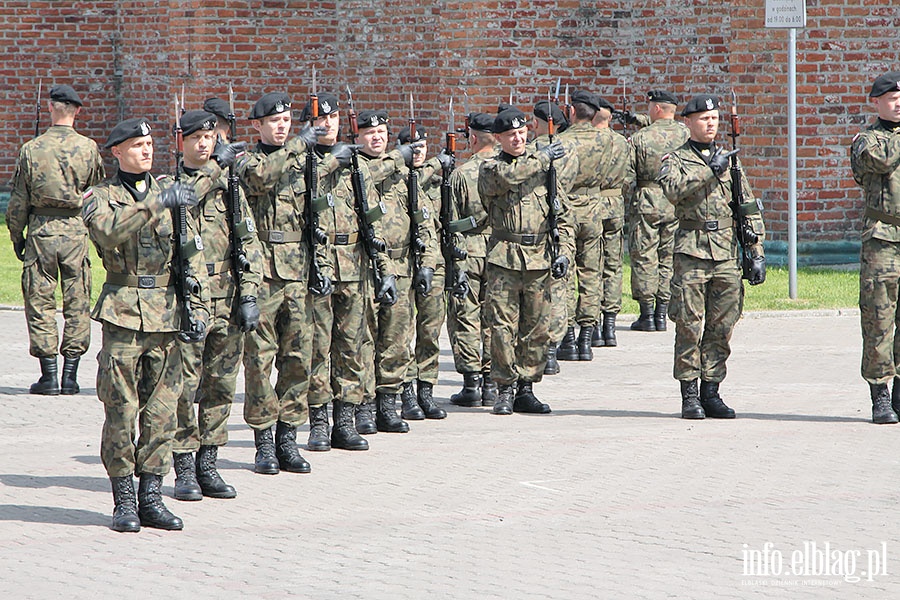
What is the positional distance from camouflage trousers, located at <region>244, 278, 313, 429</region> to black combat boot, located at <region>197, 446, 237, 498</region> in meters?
0.49

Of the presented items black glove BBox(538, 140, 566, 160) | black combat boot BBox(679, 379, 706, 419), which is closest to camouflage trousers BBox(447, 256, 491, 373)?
black glove BBox(538, 140, 566, 160)

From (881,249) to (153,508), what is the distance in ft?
17.3

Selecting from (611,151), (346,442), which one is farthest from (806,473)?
(611,151)

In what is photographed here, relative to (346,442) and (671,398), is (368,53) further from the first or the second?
(346,442)

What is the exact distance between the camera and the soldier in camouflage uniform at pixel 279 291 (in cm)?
845

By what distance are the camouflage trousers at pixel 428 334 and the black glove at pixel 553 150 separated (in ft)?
4.05

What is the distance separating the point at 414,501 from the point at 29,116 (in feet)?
63.3

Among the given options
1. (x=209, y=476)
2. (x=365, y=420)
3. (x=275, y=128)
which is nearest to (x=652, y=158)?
(x=365, y=420)

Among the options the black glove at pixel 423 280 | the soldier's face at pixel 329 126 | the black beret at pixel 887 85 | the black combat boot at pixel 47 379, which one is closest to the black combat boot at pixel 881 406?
the black beret at pixel 887 85

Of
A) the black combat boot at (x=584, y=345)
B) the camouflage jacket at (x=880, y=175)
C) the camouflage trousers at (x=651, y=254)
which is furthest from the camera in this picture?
the camouflage trousers at (x=651, y=254)

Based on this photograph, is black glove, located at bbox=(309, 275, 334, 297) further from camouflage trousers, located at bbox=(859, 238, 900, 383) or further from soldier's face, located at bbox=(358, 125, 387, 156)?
camouflage trousers, located at bbox=(859, 238, 900, 383)

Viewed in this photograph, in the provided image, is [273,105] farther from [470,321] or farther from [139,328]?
[470,321]

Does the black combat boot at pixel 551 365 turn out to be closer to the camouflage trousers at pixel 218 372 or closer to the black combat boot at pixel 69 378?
the black combat boot at pixel 69 378

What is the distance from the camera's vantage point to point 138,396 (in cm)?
729
